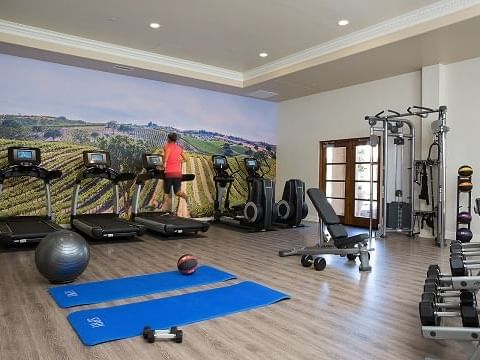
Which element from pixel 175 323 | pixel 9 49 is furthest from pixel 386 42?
pixel 9 49

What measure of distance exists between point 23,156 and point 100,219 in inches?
60.1

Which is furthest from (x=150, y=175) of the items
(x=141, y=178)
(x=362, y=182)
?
(x=362, y=182)

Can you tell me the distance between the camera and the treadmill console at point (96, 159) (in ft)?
21.4

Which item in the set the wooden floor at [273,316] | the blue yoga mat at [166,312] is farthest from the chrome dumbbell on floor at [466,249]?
the blue yoga mat at [166,312]

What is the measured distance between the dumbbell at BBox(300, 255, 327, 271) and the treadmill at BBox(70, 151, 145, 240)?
2696mm

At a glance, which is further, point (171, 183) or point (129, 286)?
point (171, 183)

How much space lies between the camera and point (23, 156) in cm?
600

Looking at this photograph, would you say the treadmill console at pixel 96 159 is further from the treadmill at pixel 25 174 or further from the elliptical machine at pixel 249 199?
the elliptical machine at pixel 249 199

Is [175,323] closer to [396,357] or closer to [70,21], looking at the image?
[396,357]

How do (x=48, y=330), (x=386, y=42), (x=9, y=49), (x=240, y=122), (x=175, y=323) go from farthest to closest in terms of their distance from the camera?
(x=240, y=122) < (x=9, y=49) < (x=386, y=42) < (x=175, y=323) < (x=48, y=330)

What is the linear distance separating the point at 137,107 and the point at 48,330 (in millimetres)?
6084

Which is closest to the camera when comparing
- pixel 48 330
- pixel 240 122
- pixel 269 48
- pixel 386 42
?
pixel 48 330

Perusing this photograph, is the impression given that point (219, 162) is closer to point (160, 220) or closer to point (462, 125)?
point (160, 220)

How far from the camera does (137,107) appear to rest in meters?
8.00
